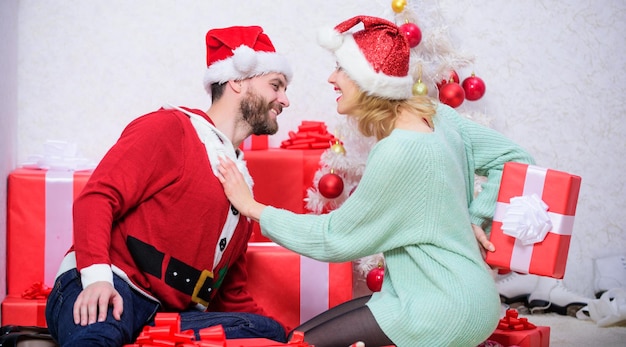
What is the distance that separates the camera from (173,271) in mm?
2096

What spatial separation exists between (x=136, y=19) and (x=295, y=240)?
172 cm

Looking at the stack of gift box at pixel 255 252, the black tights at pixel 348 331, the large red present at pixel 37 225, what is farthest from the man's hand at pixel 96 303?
the large red present at pixel 37 225

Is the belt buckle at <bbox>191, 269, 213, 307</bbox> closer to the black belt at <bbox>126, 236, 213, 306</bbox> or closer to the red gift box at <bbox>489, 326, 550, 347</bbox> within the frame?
the black belt at <bbox>126, 236, 213, 306</bbox>

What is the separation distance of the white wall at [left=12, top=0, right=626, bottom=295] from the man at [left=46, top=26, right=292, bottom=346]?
936 mm

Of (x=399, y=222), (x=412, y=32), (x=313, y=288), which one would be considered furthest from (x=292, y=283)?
→ (x=412, y=32)

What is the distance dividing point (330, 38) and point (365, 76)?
0.17 meters

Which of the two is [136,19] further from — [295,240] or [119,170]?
[295,240]

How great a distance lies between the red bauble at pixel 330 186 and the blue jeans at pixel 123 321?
78cm

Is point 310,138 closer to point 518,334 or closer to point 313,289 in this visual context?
point 313,289

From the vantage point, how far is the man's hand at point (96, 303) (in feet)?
5.76

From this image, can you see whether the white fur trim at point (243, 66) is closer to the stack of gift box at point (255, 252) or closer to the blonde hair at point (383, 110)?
the blonde hair at point (383, 110)

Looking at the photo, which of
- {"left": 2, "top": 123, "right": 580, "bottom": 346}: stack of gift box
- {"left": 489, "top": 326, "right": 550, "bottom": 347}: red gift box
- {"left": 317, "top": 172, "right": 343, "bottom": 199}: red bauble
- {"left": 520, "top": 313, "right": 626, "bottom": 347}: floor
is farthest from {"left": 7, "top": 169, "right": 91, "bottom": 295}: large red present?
{"left": 520, "top": 313, "right": 626, "bottom": 347}: floor

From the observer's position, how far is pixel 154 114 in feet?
7.02

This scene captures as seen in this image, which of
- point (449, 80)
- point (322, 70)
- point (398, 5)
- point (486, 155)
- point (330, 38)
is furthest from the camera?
point (322, 70)
